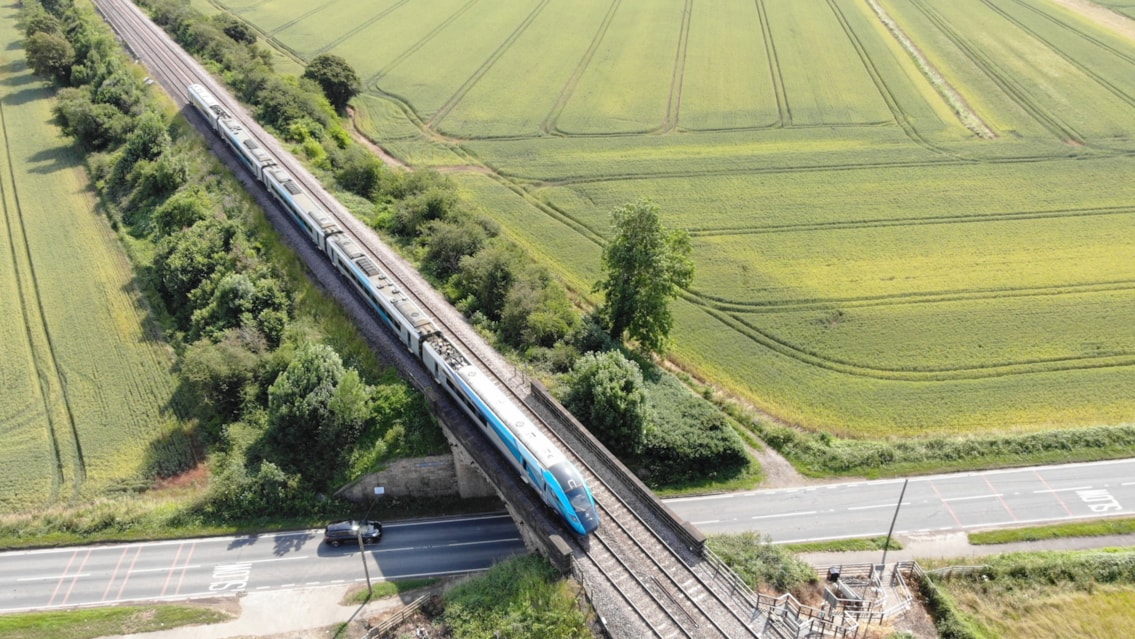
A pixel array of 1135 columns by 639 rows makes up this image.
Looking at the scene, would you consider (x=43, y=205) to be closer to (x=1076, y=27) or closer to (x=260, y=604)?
(x=260, y=604)

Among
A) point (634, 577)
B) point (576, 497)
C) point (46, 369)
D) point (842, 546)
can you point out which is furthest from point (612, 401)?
point (46, 369)

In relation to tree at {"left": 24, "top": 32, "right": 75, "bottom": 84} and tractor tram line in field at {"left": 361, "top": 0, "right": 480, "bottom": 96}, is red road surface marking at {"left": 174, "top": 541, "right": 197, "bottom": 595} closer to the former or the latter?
tractor tram line in field at {"left": 361, "top": 0, "right": 480, "bottom": 96}

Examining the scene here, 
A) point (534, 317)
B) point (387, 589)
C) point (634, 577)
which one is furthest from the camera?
point (534, 317)

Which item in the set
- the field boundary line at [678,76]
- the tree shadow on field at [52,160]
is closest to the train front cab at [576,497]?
the field boundary line at [678,76]

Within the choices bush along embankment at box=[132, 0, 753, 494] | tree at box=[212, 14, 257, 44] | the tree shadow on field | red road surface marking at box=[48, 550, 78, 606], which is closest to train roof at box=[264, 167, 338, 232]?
bush along embankment at box=[132, 0, 753, 494]

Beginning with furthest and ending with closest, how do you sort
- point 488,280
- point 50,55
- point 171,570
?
1. point 50,55
2. point 488,280
3. point 171,570

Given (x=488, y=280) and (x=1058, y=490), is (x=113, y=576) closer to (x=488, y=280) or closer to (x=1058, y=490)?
(x=488, y=280)
